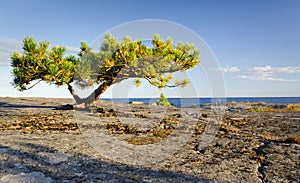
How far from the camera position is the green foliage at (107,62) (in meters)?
18.8

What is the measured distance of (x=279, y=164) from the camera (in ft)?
24.7

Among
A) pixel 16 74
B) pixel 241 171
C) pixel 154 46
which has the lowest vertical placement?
pixel 241 171

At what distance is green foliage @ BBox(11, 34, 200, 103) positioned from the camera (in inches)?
741

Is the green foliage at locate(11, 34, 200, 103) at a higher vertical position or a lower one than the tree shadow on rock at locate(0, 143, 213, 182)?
higher

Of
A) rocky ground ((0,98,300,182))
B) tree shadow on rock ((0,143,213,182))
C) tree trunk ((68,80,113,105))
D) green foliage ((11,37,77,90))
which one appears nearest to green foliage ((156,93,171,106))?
tree trunk ((68,80,113,105))

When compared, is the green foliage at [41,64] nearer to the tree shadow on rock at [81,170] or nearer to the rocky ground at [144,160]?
the rocky ground at [144,160]

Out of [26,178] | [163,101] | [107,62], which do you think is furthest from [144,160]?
[163,101]

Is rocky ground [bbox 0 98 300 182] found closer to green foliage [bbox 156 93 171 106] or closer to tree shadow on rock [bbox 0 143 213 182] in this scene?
tree shadow on rock [bbox 0 143 213 182]

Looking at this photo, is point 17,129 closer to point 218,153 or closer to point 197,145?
point 197,145

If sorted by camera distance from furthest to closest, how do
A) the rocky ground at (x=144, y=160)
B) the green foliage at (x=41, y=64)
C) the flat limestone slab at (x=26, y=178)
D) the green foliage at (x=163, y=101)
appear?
the green foliage at (x=163, y=101) < the green foliage at (x=41, y=64) < the rocky ground at (x=144, y=160) < the flat limestone slab at (x=26, y=178)

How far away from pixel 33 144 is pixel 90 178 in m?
4.32

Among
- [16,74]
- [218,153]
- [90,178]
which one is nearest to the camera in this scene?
[90,178]

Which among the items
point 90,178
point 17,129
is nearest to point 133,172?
point 90,178

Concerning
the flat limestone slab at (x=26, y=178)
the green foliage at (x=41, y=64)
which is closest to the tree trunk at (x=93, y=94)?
the green foliage at (x=41, y=64)
